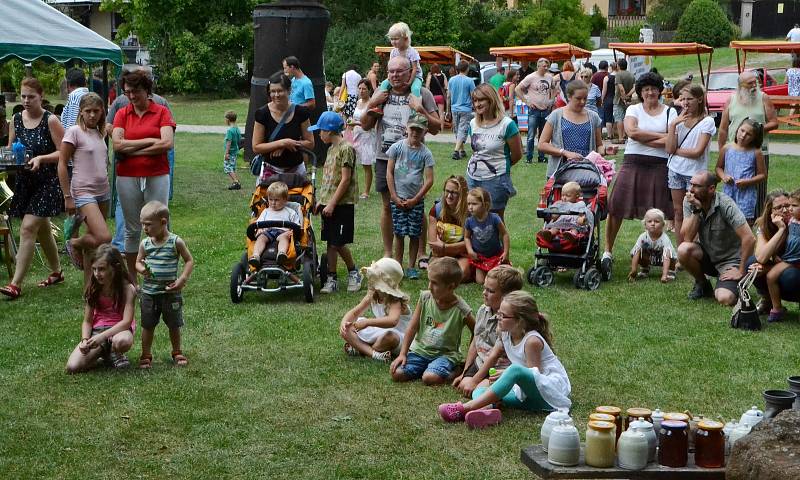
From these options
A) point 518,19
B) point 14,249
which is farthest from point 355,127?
point 518,19

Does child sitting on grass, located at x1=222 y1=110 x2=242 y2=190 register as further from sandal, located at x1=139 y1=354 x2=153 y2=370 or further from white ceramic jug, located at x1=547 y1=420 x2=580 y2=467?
white ceramic jug, located at x1=547 y1=420 x2=580 y2=467

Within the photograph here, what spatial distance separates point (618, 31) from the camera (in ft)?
185

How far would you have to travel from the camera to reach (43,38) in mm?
12805

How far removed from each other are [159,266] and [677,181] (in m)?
5.22

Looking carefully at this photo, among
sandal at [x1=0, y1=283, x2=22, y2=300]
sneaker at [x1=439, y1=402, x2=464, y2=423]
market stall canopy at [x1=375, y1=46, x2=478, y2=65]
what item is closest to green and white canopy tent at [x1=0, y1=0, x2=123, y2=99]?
Result: sandal at [x1=0, y1=283, x2=22, y2=300]

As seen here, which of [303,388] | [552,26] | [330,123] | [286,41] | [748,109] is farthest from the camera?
[552,26]

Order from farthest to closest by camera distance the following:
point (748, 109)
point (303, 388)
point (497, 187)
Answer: point (748, 109)
point (497, 187)
point (303, 388)

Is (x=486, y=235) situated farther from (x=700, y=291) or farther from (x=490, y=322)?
(x=490, y=322)

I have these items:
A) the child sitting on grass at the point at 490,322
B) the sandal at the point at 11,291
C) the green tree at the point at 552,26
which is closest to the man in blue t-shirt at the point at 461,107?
the sandal at the point at 11,291

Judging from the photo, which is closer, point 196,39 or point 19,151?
point 19,151

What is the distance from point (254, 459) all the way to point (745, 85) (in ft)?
25.4

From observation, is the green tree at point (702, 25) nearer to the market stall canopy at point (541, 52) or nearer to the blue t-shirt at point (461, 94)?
the market stall canopy at point (541, 52)

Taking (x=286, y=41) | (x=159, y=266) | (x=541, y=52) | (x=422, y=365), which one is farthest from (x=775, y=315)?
(x=541, y=52)

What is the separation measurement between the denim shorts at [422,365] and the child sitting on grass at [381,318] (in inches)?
15.8
